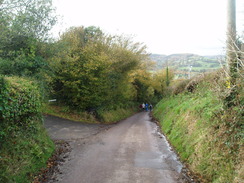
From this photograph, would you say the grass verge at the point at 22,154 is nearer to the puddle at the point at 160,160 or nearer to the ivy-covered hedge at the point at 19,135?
the ivy-covered hedge at the point at 19,135

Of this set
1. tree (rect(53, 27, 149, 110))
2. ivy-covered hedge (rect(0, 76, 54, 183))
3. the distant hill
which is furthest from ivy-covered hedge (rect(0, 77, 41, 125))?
the distant hill

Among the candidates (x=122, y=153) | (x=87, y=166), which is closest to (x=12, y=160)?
(x=87, y=166)

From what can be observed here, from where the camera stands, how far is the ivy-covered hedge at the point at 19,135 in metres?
5.74

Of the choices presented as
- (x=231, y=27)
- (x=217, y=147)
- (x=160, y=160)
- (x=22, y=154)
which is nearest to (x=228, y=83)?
(x=231, y=27)

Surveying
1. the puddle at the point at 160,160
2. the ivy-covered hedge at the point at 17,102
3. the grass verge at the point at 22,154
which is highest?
the ivy-covered hedge at the point at 17,102

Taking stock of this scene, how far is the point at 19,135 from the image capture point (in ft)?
23.5

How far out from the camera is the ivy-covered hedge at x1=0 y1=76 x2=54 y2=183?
5738mm

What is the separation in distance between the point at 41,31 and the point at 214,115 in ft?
32.2

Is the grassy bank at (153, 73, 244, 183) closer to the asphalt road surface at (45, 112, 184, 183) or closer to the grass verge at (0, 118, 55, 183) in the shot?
the asphalt road surface at (45, 112, 184, 183)

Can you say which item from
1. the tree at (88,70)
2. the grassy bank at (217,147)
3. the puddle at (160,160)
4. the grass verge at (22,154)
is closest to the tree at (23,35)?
the tree at (88,70)

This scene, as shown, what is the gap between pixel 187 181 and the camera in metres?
6.40

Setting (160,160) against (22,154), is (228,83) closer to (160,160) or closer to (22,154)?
(160,160)

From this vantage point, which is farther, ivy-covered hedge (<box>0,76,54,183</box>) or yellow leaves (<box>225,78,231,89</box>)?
yellow leaves (<box>225,78,231,89</box>)

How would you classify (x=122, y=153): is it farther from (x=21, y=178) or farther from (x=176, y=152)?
(x=21, y=178)
